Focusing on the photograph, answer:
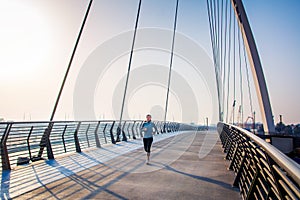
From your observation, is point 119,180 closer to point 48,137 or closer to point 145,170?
point 145,170

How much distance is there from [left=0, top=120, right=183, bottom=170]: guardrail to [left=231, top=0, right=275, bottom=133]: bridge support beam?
26.2 feet

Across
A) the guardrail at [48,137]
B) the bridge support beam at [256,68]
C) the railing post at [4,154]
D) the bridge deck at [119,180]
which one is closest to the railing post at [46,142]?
the guardrail at [48,137]

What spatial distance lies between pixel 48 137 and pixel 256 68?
29.9ft

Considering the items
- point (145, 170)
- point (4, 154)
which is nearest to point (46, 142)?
point (4, 154)

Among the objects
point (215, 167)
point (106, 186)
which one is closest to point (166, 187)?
point (106, 186)

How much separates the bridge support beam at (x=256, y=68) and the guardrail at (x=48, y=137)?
7983 mm

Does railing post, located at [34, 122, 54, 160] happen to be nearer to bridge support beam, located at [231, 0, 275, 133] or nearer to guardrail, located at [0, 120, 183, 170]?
guardrail, located at [0, 120, 183, 170]

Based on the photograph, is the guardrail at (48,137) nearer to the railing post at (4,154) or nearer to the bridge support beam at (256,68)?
the railing post at (4,154)

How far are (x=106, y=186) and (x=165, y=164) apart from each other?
3.17 meters

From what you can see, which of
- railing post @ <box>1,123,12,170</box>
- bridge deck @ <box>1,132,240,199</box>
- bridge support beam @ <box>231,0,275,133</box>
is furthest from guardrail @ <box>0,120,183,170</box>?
bridge support beam @ <box>231,0,275,133</box>

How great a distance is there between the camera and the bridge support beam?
419 inches

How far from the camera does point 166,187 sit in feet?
17.3

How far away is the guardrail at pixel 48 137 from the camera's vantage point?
23.7ft

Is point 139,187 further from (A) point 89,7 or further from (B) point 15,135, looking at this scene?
(A) point 89,7
